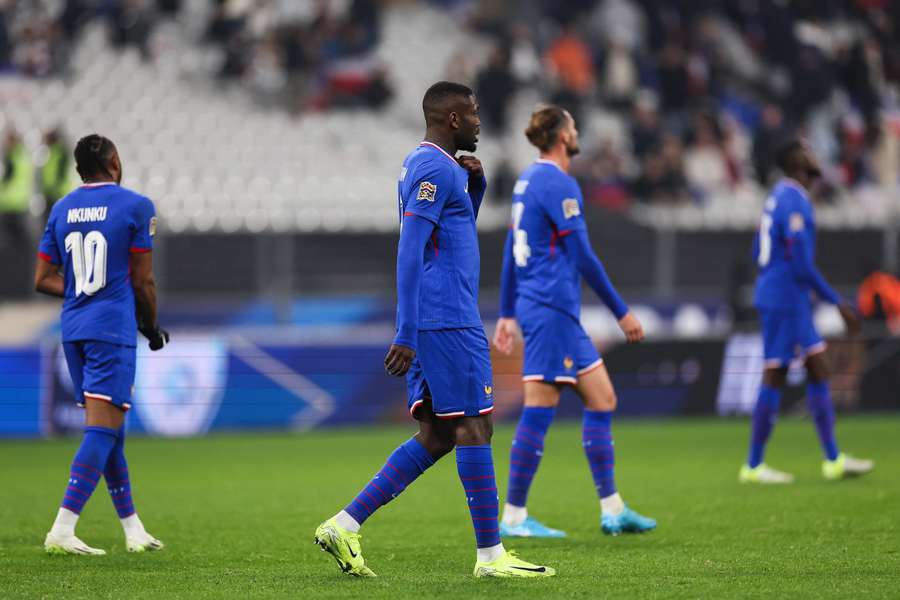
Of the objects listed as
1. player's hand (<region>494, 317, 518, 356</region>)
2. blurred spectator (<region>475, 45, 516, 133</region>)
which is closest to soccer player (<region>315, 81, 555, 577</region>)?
player's hand (<region>494, 317, 518, 356</region>)

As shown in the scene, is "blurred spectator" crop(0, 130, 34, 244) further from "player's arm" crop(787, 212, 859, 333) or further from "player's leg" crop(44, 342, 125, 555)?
"player's leg" crop(44, 342, 125, 555)

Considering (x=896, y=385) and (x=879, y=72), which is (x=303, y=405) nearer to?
(x=896, y=385)

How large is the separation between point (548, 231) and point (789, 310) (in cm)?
318

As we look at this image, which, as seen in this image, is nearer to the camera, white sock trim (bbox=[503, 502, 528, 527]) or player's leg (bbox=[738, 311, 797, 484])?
white sock trim (bbox=[503, 502, 528, 527])

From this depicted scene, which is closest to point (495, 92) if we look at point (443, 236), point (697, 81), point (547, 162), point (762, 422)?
point (697, 81)

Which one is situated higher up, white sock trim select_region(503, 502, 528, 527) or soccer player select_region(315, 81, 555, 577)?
soccer player select_region(315, 81, 555, 577)

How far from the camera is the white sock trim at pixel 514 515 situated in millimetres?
8164

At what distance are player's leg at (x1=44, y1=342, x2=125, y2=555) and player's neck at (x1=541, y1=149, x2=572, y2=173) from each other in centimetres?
269

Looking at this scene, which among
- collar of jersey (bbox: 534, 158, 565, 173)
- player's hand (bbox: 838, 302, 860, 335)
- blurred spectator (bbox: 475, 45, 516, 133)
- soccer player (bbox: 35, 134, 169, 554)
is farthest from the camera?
blurred spectator (bbox: 475, 45, 516, 133)

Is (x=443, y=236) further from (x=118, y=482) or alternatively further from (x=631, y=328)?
(x=118, y=482)


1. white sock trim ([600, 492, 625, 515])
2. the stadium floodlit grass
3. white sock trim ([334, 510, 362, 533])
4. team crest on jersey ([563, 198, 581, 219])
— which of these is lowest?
the stadium floodlit grass

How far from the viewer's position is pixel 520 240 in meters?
8.35

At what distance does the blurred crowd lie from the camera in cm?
2230

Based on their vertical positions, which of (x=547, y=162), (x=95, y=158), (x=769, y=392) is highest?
(x=547, y=162)
